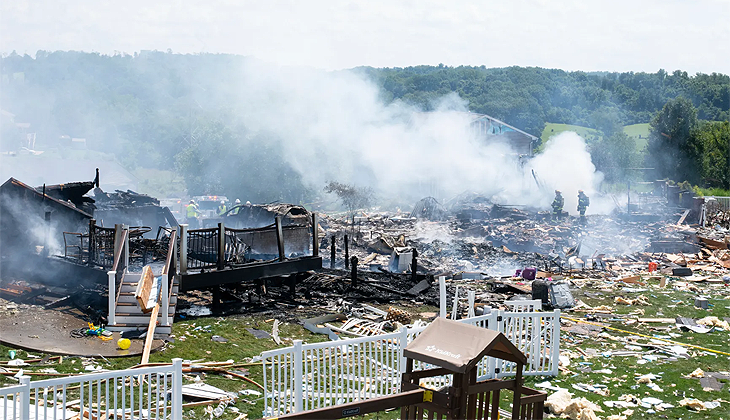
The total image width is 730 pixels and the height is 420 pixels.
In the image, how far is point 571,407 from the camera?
812cm

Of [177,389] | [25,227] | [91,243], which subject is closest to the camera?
[177,389]

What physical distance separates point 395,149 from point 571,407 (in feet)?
157

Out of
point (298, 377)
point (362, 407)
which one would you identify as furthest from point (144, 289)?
point (362, 407)

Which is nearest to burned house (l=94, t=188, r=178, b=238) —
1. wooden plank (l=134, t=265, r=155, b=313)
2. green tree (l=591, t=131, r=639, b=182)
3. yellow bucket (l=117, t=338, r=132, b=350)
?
wooden plank (l=134, t=265, r=155, b=313)

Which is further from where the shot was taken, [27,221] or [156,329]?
[27,221]

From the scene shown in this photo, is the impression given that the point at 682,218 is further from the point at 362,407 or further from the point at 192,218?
the point at 362,407

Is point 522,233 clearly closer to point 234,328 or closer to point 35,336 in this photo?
point 234,328

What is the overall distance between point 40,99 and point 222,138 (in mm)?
23776

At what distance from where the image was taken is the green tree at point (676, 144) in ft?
176

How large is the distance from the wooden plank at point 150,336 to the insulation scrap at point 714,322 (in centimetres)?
1024

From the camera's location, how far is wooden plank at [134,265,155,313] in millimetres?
11793

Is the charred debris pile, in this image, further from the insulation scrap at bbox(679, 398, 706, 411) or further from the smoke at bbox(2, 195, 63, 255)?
the insulation scrap at bbox(679, 398, 706, 411)

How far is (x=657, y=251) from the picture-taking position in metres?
26.6

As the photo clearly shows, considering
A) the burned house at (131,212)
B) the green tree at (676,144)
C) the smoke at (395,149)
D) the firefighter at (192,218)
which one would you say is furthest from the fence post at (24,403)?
the green tree at (676,144)
